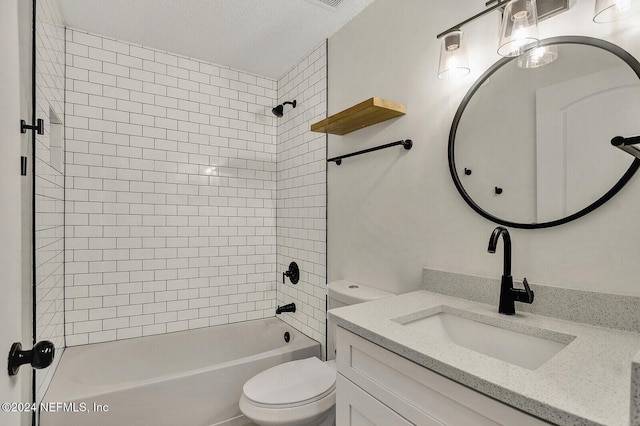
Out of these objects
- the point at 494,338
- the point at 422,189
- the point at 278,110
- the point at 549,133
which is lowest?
the point at 494,338

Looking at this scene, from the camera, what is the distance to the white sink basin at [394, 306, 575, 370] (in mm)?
1002

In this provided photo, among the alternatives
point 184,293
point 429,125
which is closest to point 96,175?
point 184,293

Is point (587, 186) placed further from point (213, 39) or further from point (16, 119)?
point (213, 39)

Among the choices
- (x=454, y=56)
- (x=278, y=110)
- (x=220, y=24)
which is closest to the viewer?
(x=454, y=56)

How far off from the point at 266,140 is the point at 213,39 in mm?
933

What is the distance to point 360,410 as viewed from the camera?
42.8 inches

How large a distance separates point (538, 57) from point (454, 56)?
326 mm

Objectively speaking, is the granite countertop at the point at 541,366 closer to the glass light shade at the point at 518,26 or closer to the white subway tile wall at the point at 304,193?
the glass light shade at the point at 518,26

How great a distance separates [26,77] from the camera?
1.28 m

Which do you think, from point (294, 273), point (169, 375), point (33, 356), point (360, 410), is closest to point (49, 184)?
point (169, 375)

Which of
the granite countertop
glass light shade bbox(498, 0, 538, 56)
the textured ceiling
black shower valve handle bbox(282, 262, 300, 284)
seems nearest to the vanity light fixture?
glass light shade bbox(498, 0, 538, 56)

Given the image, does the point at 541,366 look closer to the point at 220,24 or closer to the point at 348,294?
the point at 348,294

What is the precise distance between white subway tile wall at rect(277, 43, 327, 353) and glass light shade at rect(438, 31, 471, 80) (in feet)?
3.56

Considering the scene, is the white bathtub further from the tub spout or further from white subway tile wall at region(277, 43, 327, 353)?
white subway tile wall at region(277, 43, 327, 353)
